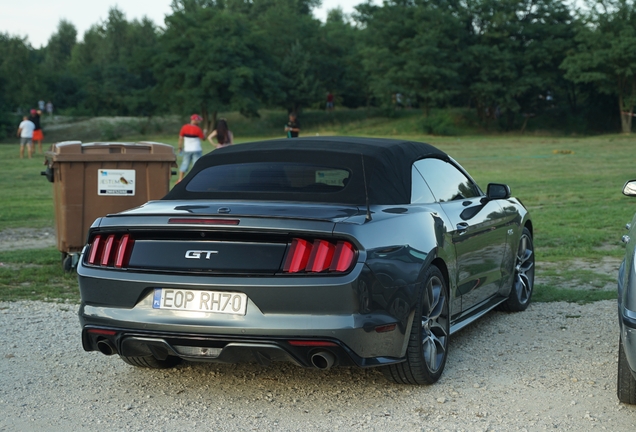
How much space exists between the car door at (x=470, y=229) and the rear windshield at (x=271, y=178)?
727 mm

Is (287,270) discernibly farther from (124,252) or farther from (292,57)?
(292,57)

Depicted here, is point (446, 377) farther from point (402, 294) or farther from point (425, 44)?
point (425, 44)

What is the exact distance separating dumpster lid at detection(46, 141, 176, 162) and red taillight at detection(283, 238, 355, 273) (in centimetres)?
537

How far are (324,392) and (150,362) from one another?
1167 millimetres

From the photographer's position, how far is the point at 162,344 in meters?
4.77

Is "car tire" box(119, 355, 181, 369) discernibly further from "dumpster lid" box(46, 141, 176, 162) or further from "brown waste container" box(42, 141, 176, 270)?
"dumpster lid" box(46, 141, 176, 162)

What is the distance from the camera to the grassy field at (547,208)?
9.00 metres

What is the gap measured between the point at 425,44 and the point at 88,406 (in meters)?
61.9

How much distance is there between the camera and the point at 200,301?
4703 millimetres

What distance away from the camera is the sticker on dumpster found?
9.77m

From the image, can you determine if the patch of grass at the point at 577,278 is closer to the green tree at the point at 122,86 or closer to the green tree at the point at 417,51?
the green tree at the point at 417,51

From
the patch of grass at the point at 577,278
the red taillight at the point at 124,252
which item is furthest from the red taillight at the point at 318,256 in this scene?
the patch of grass at the point at 577,278

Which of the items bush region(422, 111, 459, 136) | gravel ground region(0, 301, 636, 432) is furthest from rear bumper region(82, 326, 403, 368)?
bush region(422, 111, 459, 136)

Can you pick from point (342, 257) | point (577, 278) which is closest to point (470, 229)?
point (342, 257)
